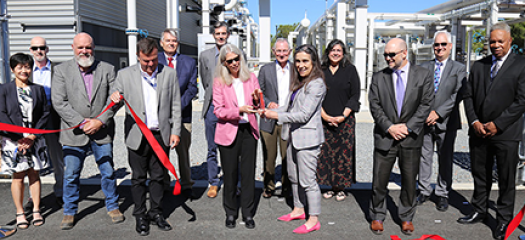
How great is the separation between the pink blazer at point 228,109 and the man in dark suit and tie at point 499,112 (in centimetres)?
231

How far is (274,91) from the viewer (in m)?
5.06

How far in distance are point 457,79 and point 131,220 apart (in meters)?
4.05

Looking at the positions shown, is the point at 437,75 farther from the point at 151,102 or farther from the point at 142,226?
the point at 142,226

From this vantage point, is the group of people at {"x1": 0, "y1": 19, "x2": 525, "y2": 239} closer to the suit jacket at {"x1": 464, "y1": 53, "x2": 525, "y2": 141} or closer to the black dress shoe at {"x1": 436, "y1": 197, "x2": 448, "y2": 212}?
the suit jacket at {"x1": 464, "y1": 53, "x2": 525, "y2": 141}

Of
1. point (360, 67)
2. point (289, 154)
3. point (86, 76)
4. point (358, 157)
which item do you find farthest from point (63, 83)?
point (360, 67)

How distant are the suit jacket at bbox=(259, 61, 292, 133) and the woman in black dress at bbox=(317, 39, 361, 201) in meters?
0.59

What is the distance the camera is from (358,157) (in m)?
7.70

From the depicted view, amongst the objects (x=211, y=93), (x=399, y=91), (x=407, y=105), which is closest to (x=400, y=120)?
(x=407, y=105)

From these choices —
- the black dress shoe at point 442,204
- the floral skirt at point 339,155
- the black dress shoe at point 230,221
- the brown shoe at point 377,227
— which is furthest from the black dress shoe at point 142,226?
the black dress shoe at point 442,204

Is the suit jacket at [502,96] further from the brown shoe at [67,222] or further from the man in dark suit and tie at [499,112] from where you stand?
the brown shoe at [67,222]

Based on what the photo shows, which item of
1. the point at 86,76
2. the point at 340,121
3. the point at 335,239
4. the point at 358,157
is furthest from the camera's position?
the point at 358,157

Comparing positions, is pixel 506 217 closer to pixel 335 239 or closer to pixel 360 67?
pixel 335 239

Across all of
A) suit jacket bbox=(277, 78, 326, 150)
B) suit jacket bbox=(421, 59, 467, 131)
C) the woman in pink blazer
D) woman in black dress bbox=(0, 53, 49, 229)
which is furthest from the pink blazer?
suit jacket bbox=(421, 59, 467, 131)

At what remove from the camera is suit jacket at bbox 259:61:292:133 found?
505cm
